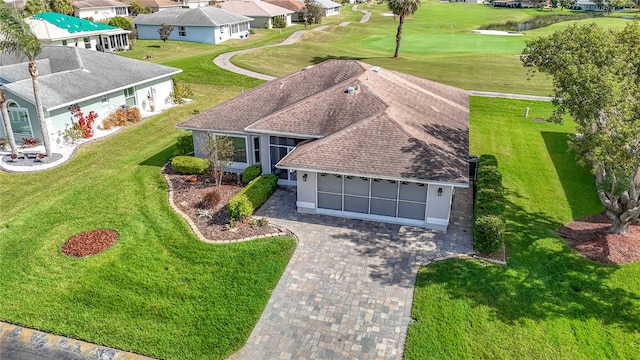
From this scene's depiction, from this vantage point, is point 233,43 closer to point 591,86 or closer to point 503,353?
point 591,86

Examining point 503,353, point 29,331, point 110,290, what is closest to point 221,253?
point 110,290

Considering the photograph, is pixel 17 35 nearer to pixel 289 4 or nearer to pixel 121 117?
pixel 121 117

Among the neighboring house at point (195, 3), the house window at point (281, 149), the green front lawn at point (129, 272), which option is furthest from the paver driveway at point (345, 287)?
the neighboring house at point (195, 3)

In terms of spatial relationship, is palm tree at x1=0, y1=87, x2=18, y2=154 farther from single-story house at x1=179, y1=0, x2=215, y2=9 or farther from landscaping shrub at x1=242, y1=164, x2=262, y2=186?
single-story house at x1=179, y1=0, x2=215, y2=9

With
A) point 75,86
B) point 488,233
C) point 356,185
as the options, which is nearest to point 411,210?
point 356,185

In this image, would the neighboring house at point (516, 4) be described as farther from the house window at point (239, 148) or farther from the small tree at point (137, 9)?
the house window at point (239, 148)

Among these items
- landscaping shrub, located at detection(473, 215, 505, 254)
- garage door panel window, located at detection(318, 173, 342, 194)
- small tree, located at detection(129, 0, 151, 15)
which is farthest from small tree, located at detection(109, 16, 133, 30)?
landscaping shrub, located at detection(473, 215, 505, 254)
